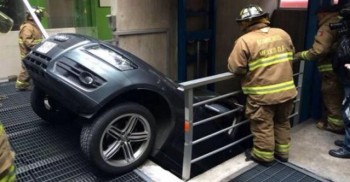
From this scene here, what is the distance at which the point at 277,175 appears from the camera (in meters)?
2.71

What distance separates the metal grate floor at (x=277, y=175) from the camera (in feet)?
8.64

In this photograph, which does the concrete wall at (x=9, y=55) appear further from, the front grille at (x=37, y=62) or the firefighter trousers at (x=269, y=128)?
the firefighter trousers at (x=269, y=128)

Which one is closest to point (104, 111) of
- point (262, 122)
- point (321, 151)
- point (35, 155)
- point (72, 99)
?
point (72, 99)

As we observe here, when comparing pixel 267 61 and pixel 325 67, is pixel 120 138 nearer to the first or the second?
pixel 267 61

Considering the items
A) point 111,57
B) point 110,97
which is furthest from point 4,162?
point 111,57

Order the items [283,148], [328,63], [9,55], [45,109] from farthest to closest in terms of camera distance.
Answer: [9,55] < [328,63] < [45,109] < [283,148]

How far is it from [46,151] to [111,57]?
102 cm

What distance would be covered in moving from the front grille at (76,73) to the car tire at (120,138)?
224 mm

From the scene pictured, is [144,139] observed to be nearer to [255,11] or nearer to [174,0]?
[255,11]

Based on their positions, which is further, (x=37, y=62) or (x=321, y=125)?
(x=321, y=125)

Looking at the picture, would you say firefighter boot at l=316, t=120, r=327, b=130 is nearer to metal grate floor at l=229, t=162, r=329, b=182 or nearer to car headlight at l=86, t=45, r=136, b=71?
metal grate floor at l=229, t=162, r=329, b=182

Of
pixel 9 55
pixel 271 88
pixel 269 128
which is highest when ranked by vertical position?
pixel 271 88

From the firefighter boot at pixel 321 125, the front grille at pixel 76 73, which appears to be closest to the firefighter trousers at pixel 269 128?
the firefighter boot at pixel 321 125

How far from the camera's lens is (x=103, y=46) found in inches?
104
